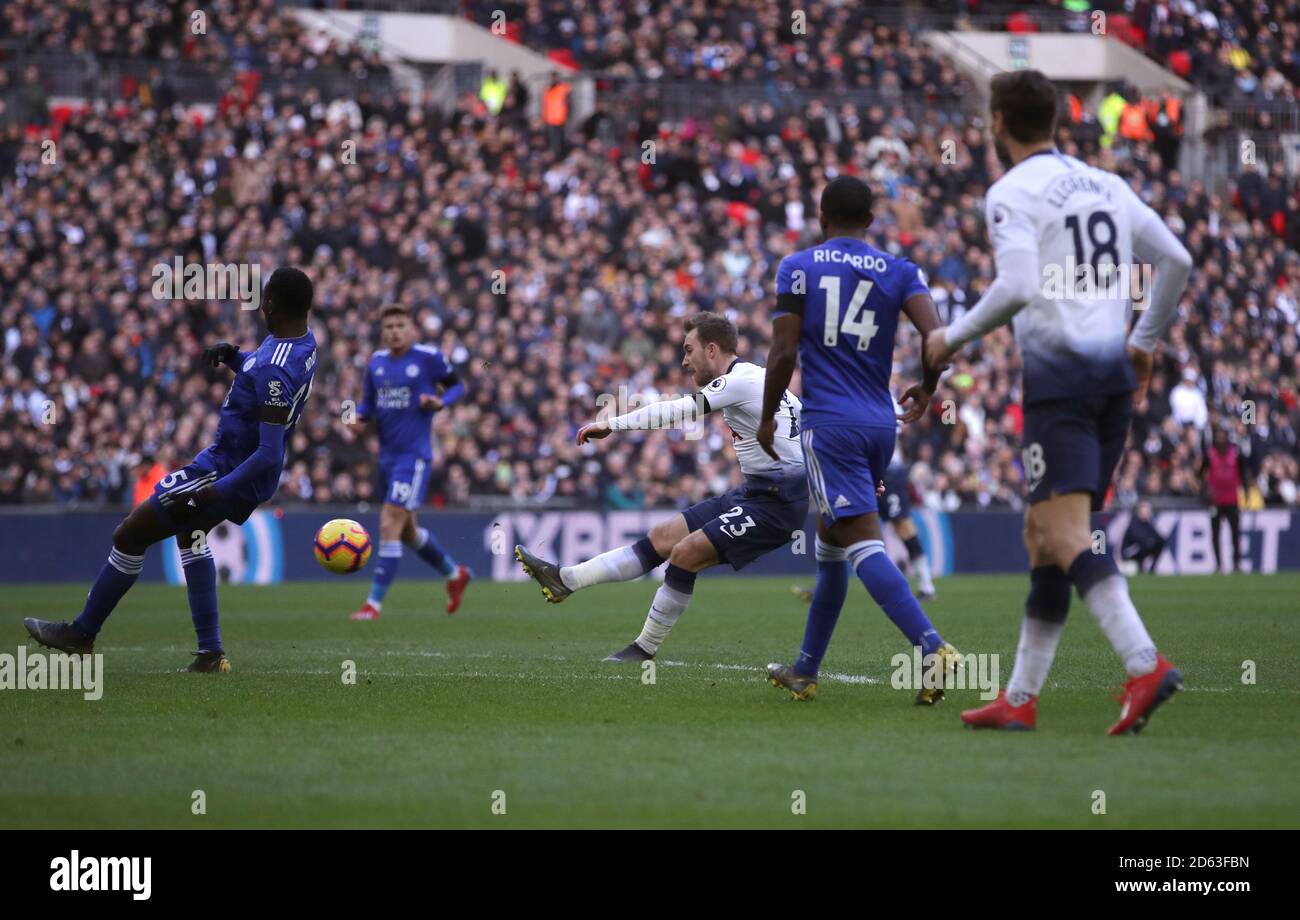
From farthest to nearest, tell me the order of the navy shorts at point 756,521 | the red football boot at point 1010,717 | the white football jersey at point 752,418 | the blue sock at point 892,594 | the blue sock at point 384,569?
the blue sock at point 384,569 < the navy shorts at point 756,521 < the white football jersey at point 752,418 < the blue sock at point 892,594 < the red football boot at point 1010,717

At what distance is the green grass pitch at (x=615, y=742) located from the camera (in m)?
5.87

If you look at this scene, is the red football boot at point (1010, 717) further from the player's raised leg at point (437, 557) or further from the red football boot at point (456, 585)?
the red football boot at point (456, 585)

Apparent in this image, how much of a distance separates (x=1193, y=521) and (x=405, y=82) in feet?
52.7

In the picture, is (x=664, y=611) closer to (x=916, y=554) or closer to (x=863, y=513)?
(x=863, y=513)

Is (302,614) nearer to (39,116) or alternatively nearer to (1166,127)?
(39,116)

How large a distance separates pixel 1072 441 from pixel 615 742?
2249 mm

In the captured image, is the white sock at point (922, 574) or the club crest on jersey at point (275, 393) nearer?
the club crest on jersey at point (275, 393)

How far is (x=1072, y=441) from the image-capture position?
7117mm

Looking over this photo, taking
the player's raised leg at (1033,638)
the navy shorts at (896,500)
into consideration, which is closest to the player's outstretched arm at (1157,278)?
the player's raised leg at (1033,638)

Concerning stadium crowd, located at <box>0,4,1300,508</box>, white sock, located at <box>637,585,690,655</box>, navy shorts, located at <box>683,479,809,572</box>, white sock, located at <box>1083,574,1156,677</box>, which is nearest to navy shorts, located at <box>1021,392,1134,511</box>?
white sock, located at <box>1083,574,1156,677</box>

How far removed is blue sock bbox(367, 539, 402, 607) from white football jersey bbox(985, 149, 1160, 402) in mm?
9955

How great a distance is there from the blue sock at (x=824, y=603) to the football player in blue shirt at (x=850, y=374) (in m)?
0.15

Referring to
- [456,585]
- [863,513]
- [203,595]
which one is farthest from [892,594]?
[456,585]

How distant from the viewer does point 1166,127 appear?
34.5 metres
